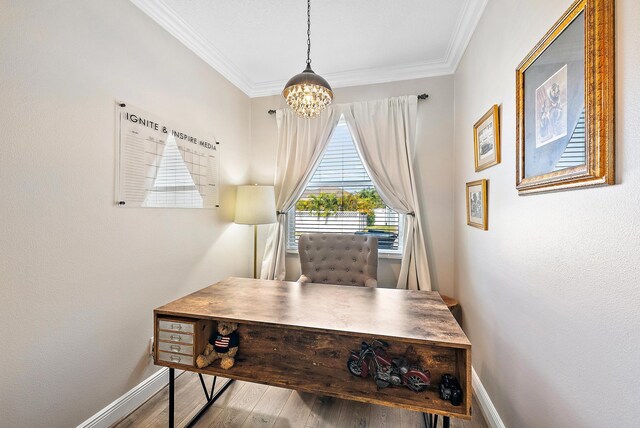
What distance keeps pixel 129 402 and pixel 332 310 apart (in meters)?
1.55

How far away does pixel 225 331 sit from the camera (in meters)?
1.48

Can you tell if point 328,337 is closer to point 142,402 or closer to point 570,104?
point 570,104

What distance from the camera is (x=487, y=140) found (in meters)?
1.76

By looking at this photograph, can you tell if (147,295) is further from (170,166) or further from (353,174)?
(353,174)

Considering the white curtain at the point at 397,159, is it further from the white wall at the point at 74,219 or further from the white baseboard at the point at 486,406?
the white wall at the point at 74,219

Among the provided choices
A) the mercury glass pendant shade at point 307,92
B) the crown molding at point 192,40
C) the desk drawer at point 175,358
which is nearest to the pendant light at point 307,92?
the mercury glass pendant shade at point 307,92

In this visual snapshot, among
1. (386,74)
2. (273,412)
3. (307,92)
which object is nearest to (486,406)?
(273,412)

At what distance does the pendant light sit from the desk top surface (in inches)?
44.6

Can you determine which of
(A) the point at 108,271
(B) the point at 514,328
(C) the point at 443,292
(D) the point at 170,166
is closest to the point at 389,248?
(C) the point at 443,292

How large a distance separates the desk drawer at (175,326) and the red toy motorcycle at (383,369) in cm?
85

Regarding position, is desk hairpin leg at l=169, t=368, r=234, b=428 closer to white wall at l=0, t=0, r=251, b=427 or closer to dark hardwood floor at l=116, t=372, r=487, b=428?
dark hardwood floor at l=116, t=372, r=487, b=428

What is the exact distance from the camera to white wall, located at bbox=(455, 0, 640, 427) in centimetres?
74

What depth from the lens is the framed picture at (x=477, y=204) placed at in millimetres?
1794

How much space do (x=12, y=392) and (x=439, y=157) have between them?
3332 mm
